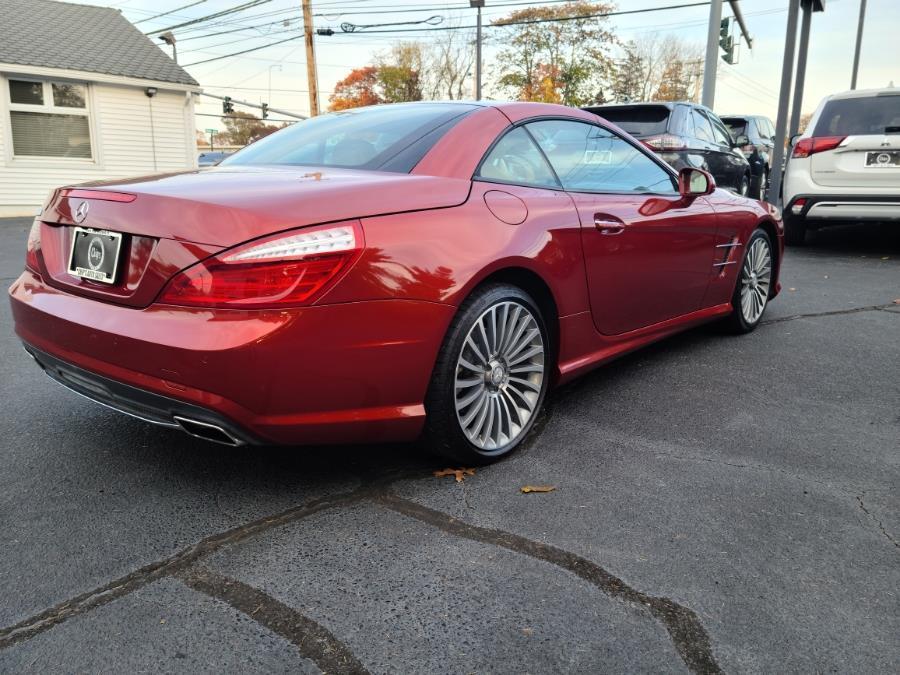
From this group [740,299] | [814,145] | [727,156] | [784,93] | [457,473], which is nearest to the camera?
[457,473]

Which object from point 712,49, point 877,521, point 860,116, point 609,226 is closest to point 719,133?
point 860,116

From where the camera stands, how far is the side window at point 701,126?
9.16 meters

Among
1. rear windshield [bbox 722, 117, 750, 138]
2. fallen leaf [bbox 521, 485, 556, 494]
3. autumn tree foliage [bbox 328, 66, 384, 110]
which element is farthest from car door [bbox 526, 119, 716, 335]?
autumn tree foliage [bbox 328, 66, 384, 110]

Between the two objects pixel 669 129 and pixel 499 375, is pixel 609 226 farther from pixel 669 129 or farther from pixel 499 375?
pixel 669 129

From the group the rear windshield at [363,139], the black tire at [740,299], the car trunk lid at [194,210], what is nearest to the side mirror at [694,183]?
the black tire at [740,299]

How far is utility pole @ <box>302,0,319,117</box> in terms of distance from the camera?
25.1 metres

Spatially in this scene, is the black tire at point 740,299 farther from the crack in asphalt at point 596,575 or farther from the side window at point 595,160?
the crack in asphalt at point 596,575

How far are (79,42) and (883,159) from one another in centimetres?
1755

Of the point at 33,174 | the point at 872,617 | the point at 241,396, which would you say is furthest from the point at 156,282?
the point at 33,174

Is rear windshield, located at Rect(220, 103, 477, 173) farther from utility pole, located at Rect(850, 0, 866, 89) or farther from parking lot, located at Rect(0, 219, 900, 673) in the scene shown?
utility pole, located at Rect(850, 0, 866, 89)

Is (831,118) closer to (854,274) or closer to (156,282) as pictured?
(854,274)

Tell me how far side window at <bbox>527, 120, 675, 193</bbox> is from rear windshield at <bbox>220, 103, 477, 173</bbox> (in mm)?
434

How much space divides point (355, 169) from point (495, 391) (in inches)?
39.7

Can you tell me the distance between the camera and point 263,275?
2.19 m
